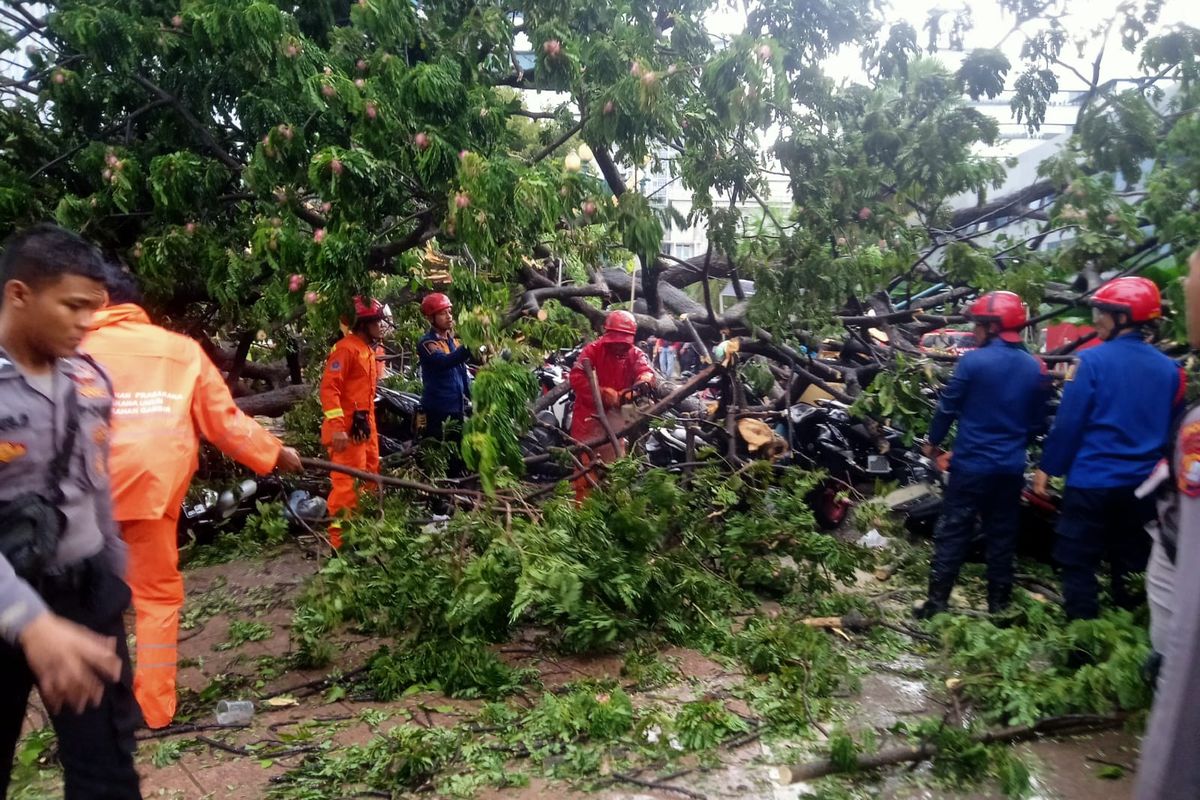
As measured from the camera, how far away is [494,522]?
416 cm

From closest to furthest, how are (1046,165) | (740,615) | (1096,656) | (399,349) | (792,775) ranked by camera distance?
(792,775), (1096,656), (740,615), (1046,165), (399,349)

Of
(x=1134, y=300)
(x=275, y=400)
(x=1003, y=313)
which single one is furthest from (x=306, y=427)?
(x=1134, y=300)

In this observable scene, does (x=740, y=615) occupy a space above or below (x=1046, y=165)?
below

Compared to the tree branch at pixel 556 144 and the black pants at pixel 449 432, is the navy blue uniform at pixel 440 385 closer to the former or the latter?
the black pants at pixel 449 432

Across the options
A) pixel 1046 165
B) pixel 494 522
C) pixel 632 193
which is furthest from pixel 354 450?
pixel 1046 165

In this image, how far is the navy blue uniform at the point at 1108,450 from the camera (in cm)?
377

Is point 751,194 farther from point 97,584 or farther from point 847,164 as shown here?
point 97,584

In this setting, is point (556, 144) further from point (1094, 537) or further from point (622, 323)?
point (1094, 537)

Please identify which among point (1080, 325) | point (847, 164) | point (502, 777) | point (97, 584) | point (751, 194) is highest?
point (847, 164)

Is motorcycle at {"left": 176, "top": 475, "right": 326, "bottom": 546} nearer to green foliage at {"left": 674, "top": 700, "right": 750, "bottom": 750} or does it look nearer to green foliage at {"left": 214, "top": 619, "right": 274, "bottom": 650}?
green foliage at {"left": 214, "top": 619, "right": 274, "bottom": 650}

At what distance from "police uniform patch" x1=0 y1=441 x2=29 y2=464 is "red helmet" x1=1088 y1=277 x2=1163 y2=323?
13.3 feet

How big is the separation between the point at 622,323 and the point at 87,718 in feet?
14.7

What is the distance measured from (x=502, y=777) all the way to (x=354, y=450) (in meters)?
3.06

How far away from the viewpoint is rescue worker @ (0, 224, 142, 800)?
5.99 feet
